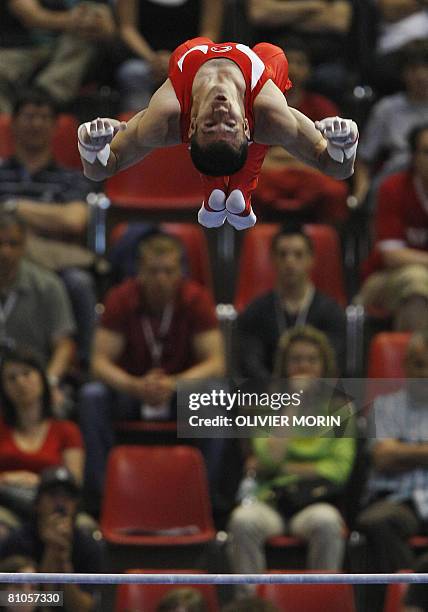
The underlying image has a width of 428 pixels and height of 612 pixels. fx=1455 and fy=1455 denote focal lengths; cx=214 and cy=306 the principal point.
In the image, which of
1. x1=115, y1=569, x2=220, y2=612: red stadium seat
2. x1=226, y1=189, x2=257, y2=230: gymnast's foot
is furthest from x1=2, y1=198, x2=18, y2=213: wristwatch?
x1=226, y1=189, x2=257, y2=230: gymnast's foot

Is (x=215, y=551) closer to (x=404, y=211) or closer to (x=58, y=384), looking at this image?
(x=58, y=384)

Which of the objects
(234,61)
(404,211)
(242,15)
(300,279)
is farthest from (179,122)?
(242,15)

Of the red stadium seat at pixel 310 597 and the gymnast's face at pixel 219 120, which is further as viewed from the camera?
the red stadium seat at pixel 310 597

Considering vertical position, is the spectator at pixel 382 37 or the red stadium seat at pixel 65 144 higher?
the spectator at pixel 382 37

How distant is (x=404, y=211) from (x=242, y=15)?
1.23 metres

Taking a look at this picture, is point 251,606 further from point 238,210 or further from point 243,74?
point 243,74

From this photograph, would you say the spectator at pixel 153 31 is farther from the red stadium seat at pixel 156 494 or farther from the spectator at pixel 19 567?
the spectator at pixel 19 567

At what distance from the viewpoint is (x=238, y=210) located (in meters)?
4.18

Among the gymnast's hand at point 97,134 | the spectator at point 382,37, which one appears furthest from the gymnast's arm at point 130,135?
the spectator at point 382,37

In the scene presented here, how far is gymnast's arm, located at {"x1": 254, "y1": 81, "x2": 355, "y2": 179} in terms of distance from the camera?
413 cm

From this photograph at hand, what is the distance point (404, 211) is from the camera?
19.9 ft

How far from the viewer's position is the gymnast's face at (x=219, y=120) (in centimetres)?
396

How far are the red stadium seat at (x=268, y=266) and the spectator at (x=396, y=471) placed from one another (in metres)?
0.76

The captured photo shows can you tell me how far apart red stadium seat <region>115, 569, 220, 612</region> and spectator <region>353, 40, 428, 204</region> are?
199 cm
